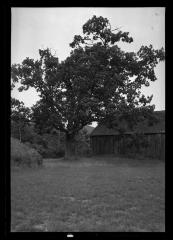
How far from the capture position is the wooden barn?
27734 millimetres

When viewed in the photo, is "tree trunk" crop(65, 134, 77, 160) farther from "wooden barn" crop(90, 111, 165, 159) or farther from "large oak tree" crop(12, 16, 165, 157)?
"wooden barn" crop(90, 111, 165, 159)

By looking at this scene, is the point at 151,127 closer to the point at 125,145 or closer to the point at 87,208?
→ the point at 125,145

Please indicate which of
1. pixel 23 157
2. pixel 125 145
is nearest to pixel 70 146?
pixel 125 145

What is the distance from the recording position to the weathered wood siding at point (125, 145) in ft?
91.9

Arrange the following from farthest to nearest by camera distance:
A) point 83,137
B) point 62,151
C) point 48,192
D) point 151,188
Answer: point 83,137 < point 62,151 < point 151,188 < point 48,192

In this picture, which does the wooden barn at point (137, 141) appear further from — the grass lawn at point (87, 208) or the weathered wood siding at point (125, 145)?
the grass lawn at point (87, 208)

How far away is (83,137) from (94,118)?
37.3 feet

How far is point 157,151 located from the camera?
28.0 meters

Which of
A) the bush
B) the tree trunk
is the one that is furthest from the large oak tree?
the bush
